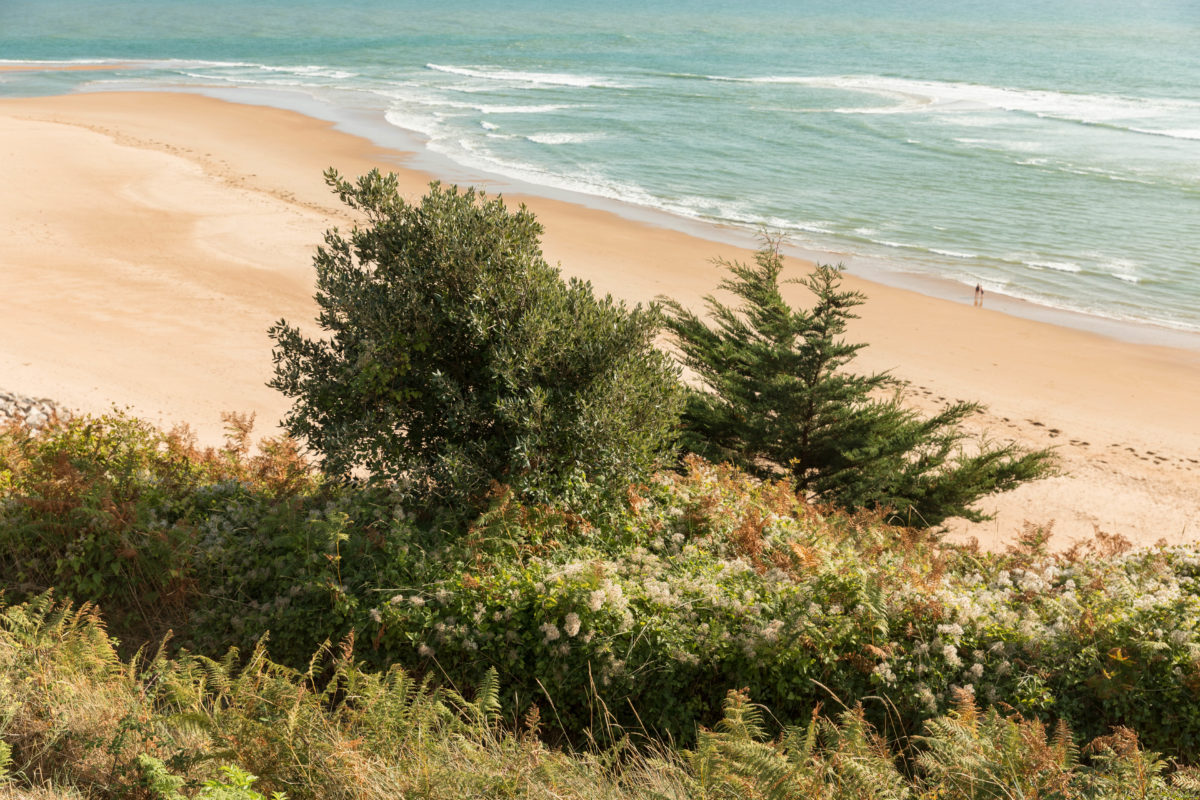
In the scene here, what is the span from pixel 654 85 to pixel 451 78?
13.6 m

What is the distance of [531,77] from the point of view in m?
60.1

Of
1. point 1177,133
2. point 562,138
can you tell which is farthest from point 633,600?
point 1177,133

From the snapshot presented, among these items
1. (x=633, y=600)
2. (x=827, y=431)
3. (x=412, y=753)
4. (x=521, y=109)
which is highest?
(x=521, y=109)

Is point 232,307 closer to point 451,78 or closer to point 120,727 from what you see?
point 120,727

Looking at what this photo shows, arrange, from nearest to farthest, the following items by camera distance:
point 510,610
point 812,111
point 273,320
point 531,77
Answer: point 510,610, point 273,320, point 812,111, point 531,77

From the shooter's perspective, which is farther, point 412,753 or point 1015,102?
point 1015,102

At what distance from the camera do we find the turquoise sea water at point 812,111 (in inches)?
1055

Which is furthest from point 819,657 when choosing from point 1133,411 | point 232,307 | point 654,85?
point 654,85

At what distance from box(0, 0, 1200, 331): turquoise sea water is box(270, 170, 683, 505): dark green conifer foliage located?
19.3m

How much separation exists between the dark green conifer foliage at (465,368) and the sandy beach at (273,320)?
6001 millimetres

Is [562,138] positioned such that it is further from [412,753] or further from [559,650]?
[412,753]

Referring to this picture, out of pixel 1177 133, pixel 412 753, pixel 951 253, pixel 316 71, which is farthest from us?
pixel 316 71

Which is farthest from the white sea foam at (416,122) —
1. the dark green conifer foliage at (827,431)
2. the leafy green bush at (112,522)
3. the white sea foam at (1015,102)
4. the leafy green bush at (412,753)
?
the leafy green bush at (412,753)

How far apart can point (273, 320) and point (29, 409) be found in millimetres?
6287
